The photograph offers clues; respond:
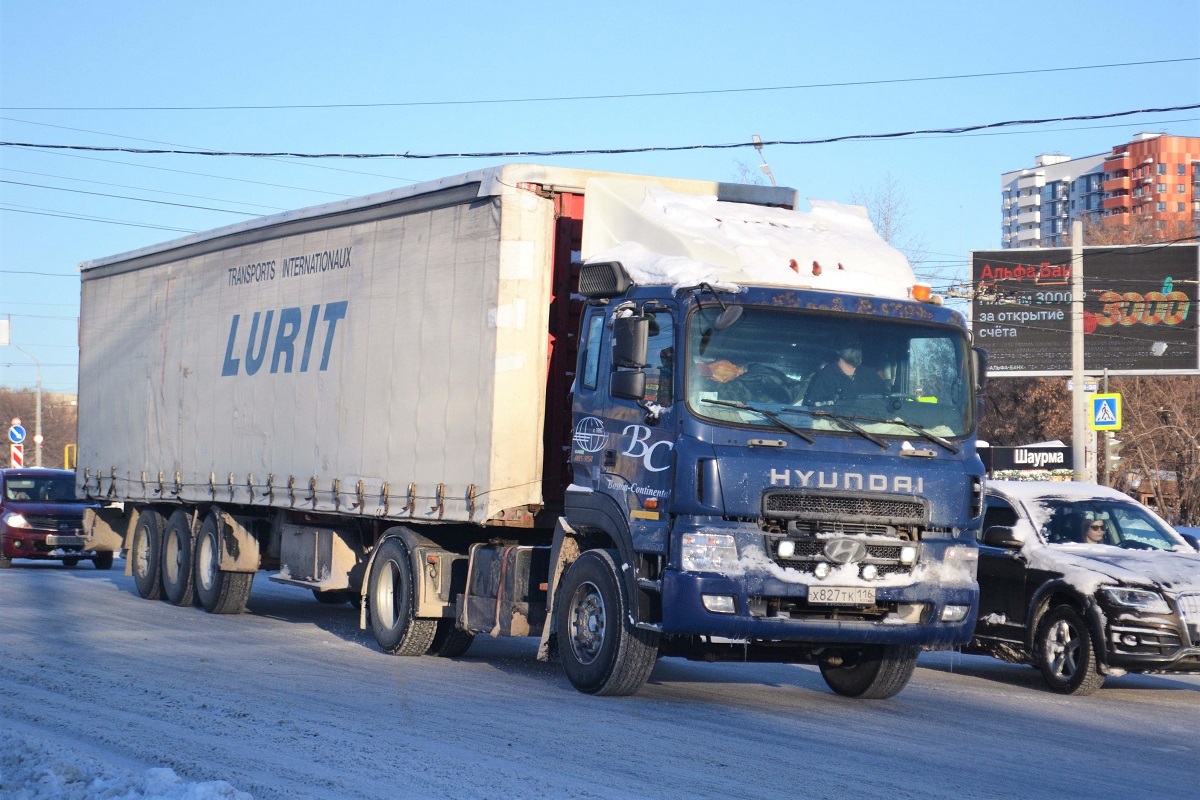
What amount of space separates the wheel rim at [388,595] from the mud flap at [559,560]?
2459mm

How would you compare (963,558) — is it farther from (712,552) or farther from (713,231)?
(713,231)

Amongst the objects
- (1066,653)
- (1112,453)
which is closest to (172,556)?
(1066,653)

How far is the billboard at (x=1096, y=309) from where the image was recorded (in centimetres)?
3338

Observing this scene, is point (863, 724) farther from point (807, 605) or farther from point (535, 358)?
point (535, 358)

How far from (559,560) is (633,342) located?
209cm

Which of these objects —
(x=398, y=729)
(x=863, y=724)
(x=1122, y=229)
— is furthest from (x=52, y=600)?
(x=1122, y=229)

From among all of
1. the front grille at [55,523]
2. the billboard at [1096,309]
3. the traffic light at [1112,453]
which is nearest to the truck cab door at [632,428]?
the front grille at [55,523]

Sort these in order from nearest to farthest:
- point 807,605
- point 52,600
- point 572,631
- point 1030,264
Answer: point 807,605
point 572,631
point 52,600
point 1030,264

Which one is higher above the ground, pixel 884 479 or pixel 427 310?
pixel 427 310

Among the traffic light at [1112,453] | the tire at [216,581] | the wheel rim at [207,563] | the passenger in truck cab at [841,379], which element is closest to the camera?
the passenger in truck cab at [841,379]

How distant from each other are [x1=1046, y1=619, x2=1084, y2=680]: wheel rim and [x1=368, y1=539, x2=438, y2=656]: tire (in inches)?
209

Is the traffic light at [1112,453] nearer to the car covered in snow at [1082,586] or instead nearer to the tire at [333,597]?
the car covered in snow at [1082,586]

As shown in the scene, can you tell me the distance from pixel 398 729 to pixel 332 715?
69cm

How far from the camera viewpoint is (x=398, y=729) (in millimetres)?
8469
